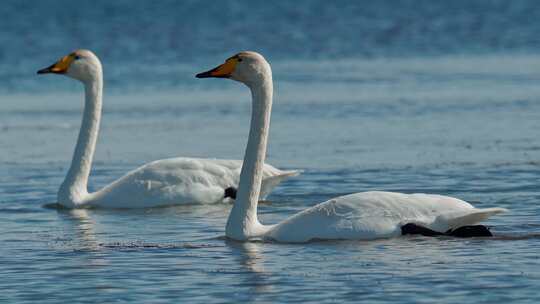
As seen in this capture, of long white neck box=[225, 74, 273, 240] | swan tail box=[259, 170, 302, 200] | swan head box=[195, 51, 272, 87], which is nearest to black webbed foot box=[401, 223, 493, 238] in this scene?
long white neck box=[225, 74, 273, 240]

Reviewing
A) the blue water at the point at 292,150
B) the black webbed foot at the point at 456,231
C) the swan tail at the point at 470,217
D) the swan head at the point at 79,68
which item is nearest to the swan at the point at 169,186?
the blue water at the point at 292,150

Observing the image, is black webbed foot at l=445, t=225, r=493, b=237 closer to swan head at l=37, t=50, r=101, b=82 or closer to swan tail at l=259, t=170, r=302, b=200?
swan tail at l=259, t=170, r=302, b=200

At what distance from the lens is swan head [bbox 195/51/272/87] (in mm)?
12414

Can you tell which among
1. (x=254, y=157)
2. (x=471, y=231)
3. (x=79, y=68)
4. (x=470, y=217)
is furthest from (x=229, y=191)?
(x=470, y=217)

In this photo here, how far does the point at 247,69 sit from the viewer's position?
40.8ft

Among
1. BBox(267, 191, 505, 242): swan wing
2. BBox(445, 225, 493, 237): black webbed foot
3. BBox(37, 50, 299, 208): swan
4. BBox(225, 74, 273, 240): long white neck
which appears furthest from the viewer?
BBox(37, 50, 299, 208): swan

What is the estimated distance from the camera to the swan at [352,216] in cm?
1166

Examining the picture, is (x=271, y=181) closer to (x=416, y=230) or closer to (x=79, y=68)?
(x=79, y=68)

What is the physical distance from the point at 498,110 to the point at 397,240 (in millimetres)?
11893

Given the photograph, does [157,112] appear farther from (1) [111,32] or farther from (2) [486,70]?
(1) [111,32]

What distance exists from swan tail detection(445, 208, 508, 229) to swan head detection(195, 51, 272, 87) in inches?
77.0

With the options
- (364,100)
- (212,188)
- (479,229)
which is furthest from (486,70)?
(479,229)

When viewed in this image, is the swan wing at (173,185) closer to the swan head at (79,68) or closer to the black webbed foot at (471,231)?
the swan head at (79,68)

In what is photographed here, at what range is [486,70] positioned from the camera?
32.0 metres
